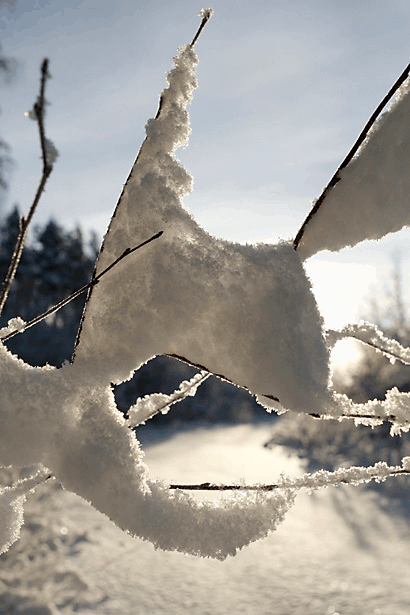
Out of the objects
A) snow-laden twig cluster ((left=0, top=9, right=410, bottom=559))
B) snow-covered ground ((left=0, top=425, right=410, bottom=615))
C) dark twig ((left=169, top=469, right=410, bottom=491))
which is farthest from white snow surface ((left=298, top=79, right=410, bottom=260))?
snow-covered ground ((left=0, top=425, right=410, bottom=615))

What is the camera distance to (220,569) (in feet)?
13.9

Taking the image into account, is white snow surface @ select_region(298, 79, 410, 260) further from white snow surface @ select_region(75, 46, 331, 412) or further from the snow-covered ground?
the snow-covered ground

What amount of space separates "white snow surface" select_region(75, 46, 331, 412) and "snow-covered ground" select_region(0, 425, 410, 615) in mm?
3620

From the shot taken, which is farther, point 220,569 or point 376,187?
point 220,569

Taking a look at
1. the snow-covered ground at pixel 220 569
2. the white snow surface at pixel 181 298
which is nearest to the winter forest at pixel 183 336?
the white snow surface at pixel 181 298

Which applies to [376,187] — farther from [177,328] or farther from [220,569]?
[220,569]

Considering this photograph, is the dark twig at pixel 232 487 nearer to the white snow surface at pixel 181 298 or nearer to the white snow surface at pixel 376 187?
the white snow surface at pixel 181 298

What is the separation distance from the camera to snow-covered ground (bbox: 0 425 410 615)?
11.6 ft

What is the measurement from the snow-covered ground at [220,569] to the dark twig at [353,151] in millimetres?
3689

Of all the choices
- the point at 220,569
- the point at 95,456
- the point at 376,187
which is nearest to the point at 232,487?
the point at 95,456

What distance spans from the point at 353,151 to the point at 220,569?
4.51 m

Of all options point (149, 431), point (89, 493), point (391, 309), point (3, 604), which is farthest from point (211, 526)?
point (391, 309)

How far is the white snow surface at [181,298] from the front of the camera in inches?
22.5

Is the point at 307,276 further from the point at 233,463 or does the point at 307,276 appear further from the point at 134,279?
the point at 233,463
